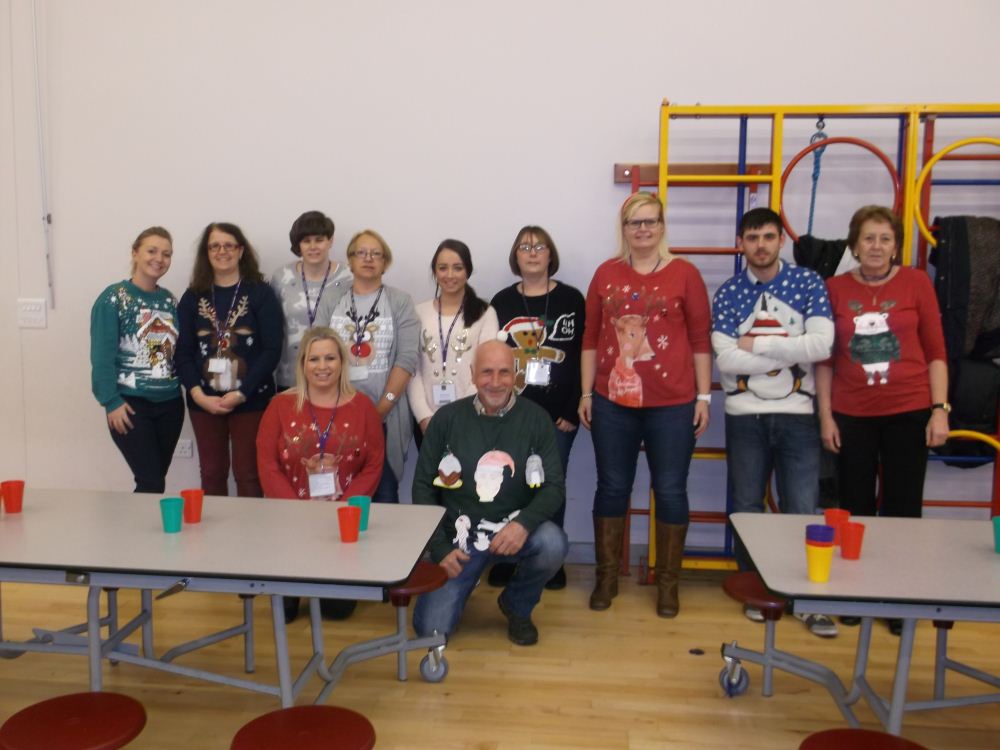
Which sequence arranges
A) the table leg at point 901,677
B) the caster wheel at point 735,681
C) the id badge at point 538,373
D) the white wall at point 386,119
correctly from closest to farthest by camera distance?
1. the table leg at point 901,677
2. the caster wheel at point 735,681
3. the id badge at point 538,373
4. the white wall at point 386,119

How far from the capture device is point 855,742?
1740 millimetres

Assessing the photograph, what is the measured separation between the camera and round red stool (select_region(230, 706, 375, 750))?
1.70 m

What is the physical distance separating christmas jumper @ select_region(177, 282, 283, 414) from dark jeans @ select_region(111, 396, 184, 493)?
0.18 metres

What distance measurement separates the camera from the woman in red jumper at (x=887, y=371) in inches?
123

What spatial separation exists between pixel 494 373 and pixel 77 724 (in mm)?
1554

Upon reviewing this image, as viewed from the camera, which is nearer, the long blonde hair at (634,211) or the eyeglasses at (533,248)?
the long blonde hair at (634,211)

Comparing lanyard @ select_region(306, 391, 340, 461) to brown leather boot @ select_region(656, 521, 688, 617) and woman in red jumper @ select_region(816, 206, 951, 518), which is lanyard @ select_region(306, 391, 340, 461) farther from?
woman in red jumper @ select_region(816, 206, 951, 518)

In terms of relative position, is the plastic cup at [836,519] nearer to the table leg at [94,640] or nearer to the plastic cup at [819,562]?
the plastic cup at [819,562]

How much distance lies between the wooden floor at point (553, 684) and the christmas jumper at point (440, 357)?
895 millimetres

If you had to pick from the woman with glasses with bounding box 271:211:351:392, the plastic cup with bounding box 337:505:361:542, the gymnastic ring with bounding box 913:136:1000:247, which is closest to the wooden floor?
the plastic cup with bounding box 337:505:361:542

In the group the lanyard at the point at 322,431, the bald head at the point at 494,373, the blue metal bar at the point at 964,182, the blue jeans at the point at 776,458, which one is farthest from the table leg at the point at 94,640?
the blue metal bar at the point at 964,182

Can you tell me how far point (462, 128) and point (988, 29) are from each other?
8.10 feet

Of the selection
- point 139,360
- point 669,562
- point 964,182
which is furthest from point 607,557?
point 964,182

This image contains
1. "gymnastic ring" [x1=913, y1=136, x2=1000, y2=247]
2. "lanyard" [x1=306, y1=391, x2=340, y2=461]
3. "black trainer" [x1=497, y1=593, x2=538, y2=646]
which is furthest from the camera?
"gymnastic ring" [x1=913, y1=136, x2=1000, y2=247]
